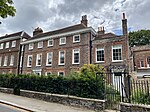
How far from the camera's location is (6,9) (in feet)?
24.7

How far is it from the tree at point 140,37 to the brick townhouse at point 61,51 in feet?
95.5

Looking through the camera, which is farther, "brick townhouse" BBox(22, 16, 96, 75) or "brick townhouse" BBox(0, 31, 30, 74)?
"brick townhouse" BBox(0, 31, 30, 74)

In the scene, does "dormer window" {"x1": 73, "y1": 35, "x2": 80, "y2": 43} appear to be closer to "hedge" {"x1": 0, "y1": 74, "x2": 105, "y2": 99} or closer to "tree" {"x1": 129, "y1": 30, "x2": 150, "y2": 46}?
"hedge" {"x1": 0, "y1": 74, "x2": 105, "y2": 99}

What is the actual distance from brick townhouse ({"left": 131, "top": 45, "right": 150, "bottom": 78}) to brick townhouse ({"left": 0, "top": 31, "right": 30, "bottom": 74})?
25630mm

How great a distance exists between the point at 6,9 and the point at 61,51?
17.8 metres

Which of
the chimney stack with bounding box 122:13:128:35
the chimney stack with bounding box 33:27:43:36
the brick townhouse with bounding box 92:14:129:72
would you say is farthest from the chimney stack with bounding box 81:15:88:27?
the chimney stack with bounding box 33:27:43:36

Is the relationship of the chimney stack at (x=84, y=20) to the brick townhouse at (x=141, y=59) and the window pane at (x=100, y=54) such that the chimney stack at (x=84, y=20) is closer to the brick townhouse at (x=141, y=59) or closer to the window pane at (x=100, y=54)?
the window pane at (x=100, y=54)

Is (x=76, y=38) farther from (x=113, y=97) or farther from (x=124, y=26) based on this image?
(x=113, y=97)

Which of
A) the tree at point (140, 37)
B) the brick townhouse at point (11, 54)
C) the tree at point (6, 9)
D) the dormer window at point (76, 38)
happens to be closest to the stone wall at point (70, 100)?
the tree at point (6, 9)

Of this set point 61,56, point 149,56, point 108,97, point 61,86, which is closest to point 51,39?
point 61,56

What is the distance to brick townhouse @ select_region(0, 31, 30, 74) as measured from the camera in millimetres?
31703

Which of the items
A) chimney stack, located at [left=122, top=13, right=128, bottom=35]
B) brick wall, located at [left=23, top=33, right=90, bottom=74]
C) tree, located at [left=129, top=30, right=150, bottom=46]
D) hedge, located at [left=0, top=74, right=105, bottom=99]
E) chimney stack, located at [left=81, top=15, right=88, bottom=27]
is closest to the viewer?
hedge, located at [left=0, top=74, right=105, bottom=99]

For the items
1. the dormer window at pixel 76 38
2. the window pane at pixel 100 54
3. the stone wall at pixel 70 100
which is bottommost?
the stone wall at pixel 70 100

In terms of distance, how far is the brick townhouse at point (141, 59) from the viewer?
31.2 m
